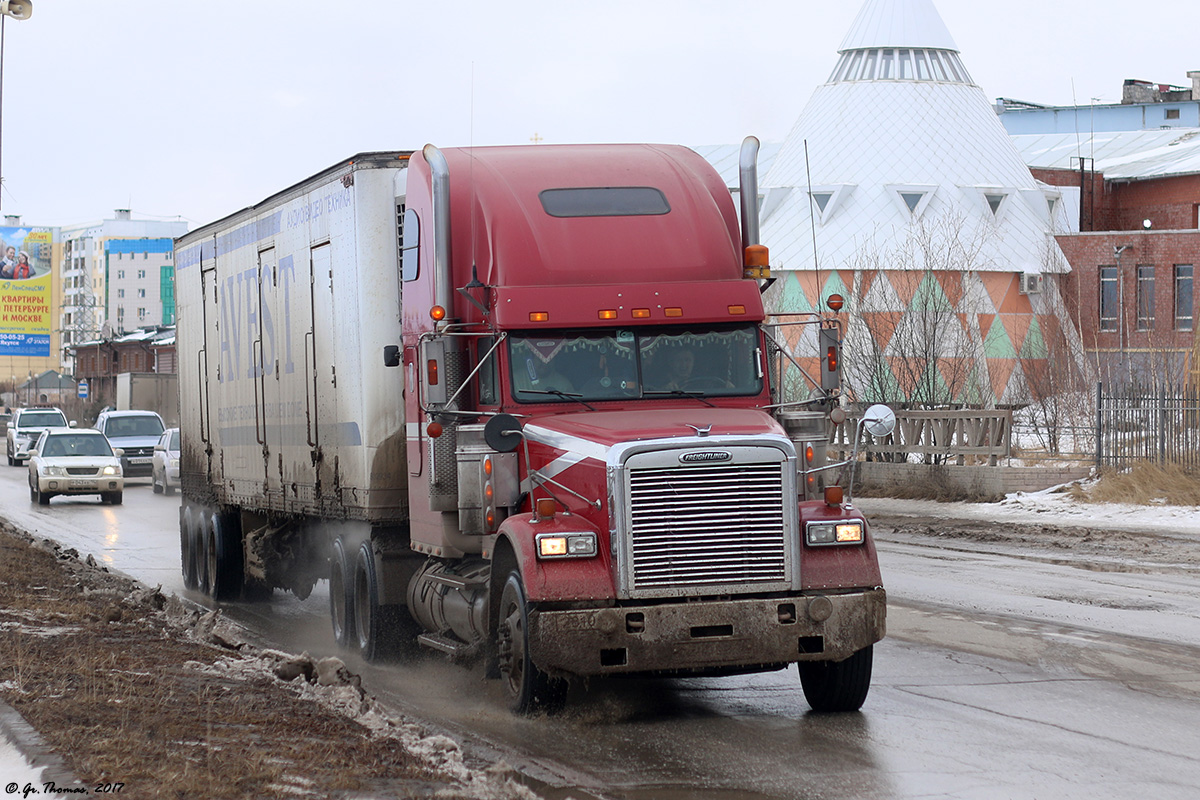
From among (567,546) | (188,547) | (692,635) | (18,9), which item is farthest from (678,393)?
(18,9)

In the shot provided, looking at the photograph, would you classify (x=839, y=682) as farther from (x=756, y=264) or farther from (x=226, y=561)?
(x=226, y=561)

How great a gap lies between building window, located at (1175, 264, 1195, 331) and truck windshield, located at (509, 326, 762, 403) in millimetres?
63624

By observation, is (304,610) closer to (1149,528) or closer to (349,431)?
(349,431)

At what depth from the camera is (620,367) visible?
10164 millimetres

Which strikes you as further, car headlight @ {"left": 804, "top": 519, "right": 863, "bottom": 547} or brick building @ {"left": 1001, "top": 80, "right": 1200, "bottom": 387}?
brick building @ {"left": 1001, "top": 80, "right": 1200, "bottom": 387}

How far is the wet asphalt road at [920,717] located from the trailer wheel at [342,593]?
0.88 feet

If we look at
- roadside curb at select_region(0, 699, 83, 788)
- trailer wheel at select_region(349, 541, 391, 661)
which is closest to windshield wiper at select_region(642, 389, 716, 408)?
trailer wheel at select_region(349, 541, 391, 661)

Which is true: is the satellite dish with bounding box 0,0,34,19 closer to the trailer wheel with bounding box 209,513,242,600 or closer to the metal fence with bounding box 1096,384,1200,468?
the trailer wheel with bounding box 209,513,242,600

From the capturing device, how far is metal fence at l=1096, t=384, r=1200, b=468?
2573 cm

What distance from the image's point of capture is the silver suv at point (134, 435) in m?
44.2

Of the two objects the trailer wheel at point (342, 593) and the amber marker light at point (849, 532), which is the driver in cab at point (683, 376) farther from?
the trailer wheel at point (342, 593)

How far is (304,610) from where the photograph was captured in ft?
53.9

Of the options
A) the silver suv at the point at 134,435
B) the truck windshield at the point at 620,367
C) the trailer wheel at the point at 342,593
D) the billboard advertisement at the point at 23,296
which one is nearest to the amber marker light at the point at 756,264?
the truck windshield at the point at 620,367

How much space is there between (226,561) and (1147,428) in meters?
16.4
